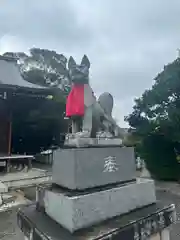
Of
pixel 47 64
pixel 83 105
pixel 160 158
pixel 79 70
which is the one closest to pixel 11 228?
pixel 83 105

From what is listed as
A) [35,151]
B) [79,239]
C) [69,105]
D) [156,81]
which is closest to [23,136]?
[35,151]

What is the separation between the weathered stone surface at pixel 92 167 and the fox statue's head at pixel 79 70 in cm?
80

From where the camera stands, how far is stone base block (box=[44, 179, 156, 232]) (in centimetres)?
184

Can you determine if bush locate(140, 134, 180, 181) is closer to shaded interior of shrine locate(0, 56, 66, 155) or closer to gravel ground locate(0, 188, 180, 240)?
gravel ground locate(0, 188, 180, 240)

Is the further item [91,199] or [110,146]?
[110,146]

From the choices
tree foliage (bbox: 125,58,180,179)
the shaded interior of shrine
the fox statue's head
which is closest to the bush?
tree foliage (bbox: 125,58,180,179)

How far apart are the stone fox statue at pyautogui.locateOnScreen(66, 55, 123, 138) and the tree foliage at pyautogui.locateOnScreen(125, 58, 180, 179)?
632cm

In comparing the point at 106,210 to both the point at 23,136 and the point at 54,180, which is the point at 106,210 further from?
the point at 23,136

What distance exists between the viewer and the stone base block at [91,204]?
1.84 metres

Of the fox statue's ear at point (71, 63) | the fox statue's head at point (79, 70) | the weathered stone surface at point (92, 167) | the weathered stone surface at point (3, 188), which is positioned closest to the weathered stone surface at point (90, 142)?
the weathered stone surface at point (92, 167)

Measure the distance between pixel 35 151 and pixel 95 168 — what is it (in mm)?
11848

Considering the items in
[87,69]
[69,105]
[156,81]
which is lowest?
[69,105]

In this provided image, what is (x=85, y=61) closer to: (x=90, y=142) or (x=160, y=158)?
(x=90, y=142)

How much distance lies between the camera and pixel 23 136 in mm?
12656
